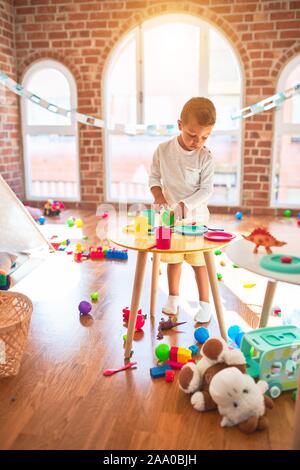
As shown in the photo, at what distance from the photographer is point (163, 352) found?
159 centimetres

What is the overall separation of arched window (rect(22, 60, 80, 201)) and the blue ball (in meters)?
3.34

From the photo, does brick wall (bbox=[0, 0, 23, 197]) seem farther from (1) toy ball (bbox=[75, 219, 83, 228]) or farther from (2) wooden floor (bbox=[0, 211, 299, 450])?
(2) wooden floor (bbox=[0, 211, 299, 450])

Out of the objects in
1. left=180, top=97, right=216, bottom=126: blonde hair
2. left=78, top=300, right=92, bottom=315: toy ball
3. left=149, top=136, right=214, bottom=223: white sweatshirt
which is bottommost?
left=78, top=300, right=92, bottom=315: toy ball

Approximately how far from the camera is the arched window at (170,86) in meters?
4.32

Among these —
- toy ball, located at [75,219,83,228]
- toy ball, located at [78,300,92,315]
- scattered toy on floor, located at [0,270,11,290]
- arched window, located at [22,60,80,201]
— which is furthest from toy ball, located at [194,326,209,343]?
arched window, located at [22,60,80,201]

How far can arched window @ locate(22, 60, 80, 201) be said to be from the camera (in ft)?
15.3

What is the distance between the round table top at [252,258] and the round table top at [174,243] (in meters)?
0.17

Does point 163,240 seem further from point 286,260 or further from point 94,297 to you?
point 94,297

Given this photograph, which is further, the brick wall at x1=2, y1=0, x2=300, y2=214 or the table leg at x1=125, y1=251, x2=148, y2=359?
the brick wall at x1=2, y1=0, x2=300, y2=214

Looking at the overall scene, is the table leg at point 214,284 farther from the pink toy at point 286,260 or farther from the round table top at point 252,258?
the pink toy at point 286,260

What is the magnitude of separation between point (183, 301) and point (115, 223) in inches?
26.6

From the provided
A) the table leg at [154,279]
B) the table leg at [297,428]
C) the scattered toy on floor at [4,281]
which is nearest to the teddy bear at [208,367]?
the table leg at [297,428]

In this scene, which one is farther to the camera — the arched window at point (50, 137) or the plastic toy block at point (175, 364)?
the arched window at point (50, 137)

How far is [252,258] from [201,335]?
2.20 feet
